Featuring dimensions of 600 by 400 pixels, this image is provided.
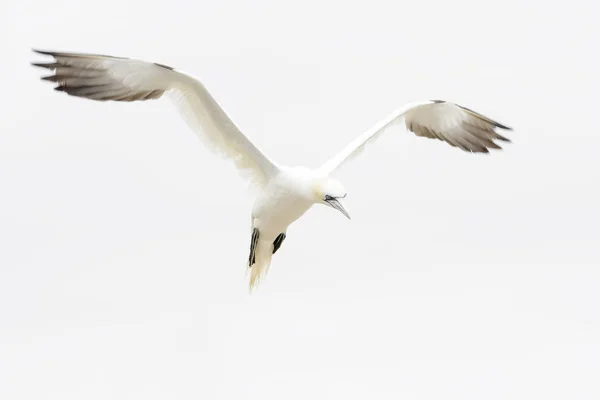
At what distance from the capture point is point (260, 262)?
58.4ft

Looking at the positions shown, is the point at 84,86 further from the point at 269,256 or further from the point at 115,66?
the point at 269,256

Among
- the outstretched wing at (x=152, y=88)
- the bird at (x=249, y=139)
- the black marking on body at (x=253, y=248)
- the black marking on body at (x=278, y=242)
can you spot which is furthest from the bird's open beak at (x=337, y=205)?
the black marking on body at (x=278, y=242)

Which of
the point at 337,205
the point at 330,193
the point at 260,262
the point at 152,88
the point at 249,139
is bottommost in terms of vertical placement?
the point at 260,262

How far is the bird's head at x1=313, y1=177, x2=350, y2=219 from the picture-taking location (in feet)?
51.1

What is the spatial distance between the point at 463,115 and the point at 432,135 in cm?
58

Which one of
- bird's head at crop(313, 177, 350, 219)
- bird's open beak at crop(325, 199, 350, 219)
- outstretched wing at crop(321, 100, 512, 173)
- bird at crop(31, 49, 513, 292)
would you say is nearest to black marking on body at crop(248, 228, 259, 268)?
bird at crop(31, 49, 513, 292)

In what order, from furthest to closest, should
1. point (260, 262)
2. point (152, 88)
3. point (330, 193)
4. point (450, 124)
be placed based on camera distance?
1. point (450, 124)
2. point (260, 262)
3. point (330, 193)
4. point (152, 88)

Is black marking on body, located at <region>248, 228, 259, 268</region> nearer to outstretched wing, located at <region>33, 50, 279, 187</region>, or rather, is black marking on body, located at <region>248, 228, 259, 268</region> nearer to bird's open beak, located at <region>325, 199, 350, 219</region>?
outstretched wing, located at <region>33, 50, 279, 187</region>

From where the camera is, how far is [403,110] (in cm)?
1750

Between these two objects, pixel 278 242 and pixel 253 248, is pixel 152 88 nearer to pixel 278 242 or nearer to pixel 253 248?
pixel 253 248

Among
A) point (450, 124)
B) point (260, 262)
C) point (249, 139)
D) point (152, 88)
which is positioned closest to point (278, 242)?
point (260, 262)

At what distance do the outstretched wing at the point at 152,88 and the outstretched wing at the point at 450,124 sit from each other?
2.42 meters

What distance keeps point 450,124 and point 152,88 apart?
17.6ft

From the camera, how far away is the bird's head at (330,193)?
15586mm
